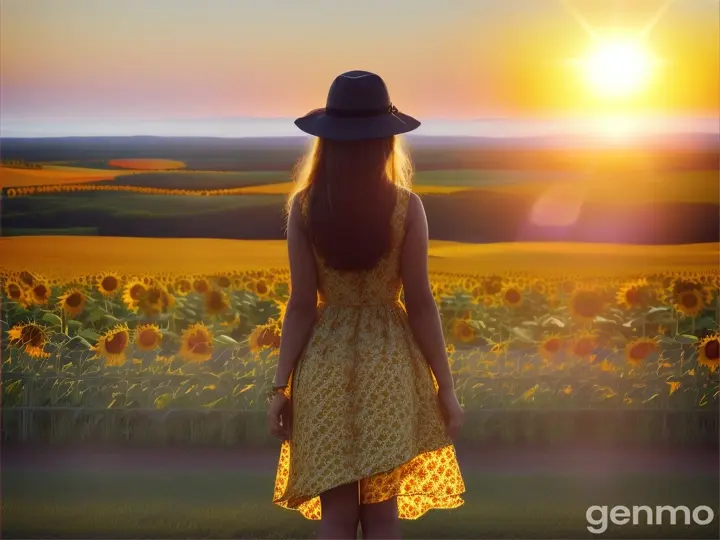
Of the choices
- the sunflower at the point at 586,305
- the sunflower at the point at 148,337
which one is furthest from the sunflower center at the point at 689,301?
the sunflower at the point at 148,337

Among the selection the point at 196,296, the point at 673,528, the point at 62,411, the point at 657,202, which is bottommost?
the point at 673,528

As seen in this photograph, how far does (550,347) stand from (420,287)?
2130 mm

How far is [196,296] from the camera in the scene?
17.1 feet

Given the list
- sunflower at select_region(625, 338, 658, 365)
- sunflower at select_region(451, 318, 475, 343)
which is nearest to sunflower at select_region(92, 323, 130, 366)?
sunflower at select_region(451, 318, 475, 343)

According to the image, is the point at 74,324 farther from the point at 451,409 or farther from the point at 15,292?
the point at 451,409

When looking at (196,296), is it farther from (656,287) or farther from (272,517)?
(656,287)

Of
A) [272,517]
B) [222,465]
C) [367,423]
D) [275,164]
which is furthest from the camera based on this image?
[275,164]

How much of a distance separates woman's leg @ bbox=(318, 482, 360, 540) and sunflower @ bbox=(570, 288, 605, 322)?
227 cm

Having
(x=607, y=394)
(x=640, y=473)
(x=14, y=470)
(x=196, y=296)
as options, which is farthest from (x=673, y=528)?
(x=14, y=470)

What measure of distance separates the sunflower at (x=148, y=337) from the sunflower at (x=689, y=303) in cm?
224

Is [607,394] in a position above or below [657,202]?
below

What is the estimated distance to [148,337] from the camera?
200 inches

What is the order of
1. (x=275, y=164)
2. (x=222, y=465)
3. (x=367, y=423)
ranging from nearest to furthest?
(x=367, y=423), (x=222, y=465), (x=275, y=164)

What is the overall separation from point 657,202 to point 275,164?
170cm
